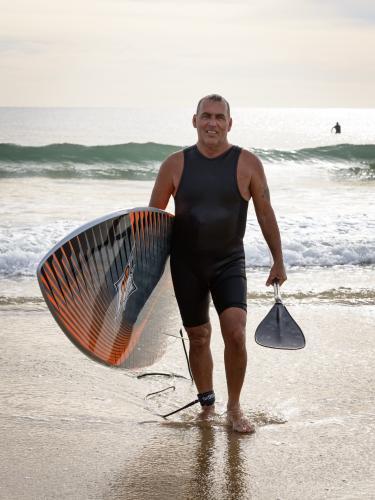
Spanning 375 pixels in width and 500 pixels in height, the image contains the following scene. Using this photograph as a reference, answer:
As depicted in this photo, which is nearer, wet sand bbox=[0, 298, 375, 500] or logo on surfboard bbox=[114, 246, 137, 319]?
wet sand bbox=[0, 298, 375, 500]

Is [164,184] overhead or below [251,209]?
overhead

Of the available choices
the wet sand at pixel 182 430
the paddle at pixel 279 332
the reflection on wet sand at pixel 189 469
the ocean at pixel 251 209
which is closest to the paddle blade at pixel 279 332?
the paddle at pixel 279 332

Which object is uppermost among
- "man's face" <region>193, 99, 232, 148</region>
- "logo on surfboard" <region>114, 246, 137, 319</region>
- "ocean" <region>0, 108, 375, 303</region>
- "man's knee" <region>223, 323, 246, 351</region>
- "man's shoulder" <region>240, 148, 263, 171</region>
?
"man's face" <region>193, 99, 232, 148</region>

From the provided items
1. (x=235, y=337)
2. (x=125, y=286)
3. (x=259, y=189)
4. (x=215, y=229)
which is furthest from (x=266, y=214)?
(x=125, y=286)

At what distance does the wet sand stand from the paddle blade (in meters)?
0.34

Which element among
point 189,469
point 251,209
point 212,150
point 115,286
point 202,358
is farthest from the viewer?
point 251,209

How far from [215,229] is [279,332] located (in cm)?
63

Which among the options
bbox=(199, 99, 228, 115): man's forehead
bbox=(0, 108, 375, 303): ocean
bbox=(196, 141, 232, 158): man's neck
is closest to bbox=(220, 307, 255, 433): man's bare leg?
bbox=(196, 141, 232, 158): man's neck

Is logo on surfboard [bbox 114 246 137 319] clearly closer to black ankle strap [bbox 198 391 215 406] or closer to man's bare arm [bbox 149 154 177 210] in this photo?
man's bare arm [bbox 149 154 177 210]

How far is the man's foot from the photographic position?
12.6ft

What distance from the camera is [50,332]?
5.68m

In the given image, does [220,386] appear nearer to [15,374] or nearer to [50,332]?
[15,374]

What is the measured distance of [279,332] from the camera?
4.16 meters

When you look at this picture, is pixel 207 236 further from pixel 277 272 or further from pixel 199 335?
pixel 199 335
